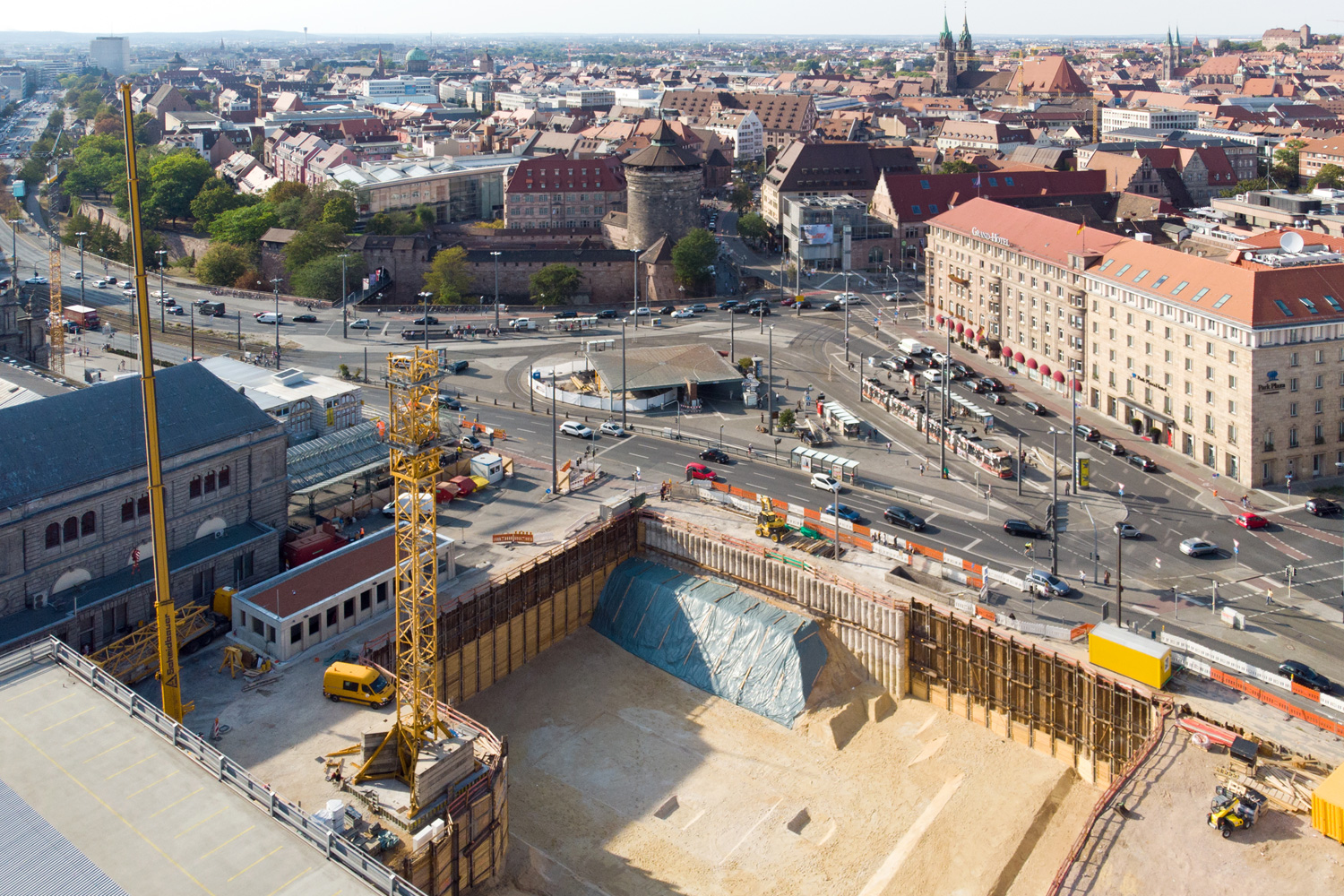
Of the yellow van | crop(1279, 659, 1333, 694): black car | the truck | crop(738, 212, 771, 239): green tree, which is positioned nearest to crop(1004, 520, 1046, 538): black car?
crop(1279, 659, 1333, 694): black car

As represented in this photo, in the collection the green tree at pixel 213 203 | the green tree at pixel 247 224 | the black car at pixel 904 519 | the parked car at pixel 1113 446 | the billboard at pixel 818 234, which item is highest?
the green tree at pixel 213 203

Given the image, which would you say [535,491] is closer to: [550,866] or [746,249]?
[550,866]

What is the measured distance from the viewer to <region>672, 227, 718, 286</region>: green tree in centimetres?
15738

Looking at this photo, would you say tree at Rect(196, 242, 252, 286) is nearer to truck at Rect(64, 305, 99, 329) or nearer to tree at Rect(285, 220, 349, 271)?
tree at Rect(285, 220, 349, 271)

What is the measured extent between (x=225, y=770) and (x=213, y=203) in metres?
166

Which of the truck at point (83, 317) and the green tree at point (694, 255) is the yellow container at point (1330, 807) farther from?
the truck at point (83, 317)

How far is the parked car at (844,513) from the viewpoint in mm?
86262

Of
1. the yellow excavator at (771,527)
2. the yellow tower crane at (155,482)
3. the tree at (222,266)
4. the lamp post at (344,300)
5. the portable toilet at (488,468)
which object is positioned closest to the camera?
the yellow tower crane at (155,482)

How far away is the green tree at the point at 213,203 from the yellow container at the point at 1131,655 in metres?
161

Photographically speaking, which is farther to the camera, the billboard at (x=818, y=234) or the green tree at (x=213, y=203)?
the green tree at (x=213, y=203)

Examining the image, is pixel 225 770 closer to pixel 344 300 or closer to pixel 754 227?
pixel 344 300

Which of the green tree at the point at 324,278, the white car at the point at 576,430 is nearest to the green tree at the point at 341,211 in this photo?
the green tree at the point at 324,278

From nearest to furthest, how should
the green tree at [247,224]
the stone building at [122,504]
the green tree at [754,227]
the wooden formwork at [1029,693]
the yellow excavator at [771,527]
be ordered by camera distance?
the wooden formwork at [1029,693]
the stone building at [122,504]
the yellow excavator at [771,527]
the green tree at [247,224]
the green tree at [754,227]

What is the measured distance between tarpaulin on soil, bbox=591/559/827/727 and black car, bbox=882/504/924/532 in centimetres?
1455
